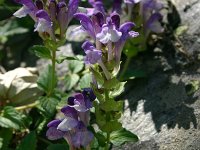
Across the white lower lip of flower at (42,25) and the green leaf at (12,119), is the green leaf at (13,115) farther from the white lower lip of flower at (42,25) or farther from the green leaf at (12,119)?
the white lower lip of flower at (42,25)

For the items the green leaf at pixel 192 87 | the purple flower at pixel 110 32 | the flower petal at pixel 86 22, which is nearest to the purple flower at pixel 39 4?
the flower petal at pixel 86 22

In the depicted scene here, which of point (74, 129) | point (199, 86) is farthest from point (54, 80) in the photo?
point (199, 86)

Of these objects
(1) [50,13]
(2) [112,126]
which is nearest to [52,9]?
(1) [50,13]

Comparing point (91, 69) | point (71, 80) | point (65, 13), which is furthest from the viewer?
point (71, 80)

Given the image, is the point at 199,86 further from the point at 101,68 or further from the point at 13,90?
the point at 13,90

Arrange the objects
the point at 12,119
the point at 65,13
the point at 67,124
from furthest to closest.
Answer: the point at 12,119, the point at 65,13, the point at 67,124

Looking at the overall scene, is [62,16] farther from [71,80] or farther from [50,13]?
[71,80]
